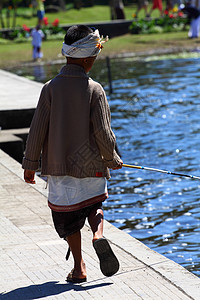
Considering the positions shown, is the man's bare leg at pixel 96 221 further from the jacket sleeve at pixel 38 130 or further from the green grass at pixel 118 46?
the green grass at pixel 118 46

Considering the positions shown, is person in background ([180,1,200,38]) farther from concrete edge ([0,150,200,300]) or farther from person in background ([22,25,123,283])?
person in background ([22,25,123,283])

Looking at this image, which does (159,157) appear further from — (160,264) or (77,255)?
(77,255)

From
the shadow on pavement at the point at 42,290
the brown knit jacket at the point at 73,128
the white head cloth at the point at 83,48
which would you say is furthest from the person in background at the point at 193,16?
the shadow on pavement at the point at 42,290

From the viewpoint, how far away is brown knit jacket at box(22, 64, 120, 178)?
5.12 meters

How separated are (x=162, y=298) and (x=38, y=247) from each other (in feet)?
4.97

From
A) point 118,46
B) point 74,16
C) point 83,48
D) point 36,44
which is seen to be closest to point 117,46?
point 118,46

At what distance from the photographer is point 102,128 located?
16.8ft

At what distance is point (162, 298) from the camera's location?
4926 mm

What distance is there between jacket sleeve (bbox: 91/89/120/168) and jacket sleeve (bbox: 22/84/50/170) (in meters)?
0.33

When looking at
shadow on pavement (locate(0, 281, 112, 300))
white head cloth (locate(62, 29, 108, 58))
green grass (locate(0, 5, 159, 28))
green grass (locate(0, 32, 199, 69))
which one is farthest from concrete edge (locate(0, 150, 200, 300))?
green grass (locate(0, 5, 159, 28))

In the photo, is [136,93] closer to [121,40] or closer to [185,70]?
[185,70]

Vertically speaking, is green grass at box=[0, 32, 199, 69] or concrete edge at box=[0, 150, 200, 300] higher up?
concrete edge at box=[0, 150, 200, 300]

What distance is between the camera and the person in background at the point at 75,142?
5.13m

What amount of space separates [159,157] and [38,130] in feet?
23.5
